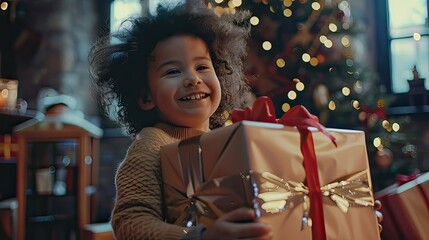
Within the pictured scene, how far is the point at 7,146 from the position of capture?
14.1 feet

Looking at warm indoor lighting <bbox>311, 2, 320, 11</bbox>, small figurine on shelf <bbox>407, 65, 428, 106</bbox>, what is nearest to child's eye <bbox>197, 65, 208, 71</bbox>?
warm indoor lighting <bbox>311, 2, 320, 11</bbox>

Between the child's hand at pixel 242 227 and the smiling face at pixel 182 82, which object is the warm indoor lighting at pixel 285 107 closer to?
the smiling face at pixel 182 82

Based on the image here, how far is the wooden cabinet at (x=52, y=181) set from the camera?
3566mm

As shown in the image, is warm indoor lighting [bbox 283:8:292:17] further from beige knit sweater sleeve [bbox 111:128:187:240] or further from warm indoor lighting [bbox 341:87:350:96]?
beige knit sweater sleeve [bbox 111:128:187:240]

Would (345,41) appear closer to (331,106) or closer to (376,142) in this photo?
(331,106)

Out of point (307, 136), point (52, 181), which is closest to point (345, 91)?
point (52, 181)

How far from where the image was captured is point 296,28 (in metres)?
3.37

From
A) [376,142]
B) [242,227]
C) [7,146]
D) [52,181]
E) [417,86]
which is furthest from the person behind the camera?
[7,146]

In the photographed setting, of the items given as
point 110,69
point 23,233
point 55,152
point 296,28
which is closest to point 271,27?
point 296,28

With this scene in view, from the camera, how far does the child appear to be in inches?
36.2

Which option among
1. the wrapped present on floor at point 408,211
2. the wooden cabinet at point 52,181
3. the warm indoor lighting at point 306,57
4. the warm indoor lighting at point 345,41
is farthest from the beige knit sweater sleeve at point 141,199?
the wooden cabinet at point 52,181

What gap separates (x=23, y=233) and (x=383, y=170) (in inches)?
87.0

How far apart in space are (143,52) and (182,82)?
12cm

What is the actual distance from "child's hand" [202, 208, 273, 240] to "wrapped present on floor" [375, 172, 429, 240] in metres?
0.64
